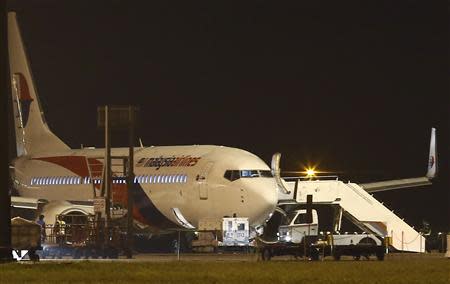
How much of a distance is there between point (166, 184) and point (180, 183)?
81 cm

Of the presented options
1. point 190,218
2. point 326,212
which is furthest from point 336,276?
point 326,212

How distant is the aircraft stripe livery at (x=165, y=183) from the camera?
49062mm

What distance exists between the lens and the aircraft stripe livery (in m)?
49.1

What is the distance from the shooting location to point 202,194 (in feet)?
163

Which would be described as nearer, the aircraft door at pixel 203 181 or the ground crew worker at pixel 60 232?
the ground crew worker at pixel 60 232

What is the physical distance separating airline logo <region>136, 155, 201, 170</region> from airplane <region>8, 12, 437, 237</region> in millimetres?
21

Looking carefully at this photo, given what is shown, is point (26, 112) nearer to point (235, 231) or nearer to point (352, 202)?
point (352, 202)

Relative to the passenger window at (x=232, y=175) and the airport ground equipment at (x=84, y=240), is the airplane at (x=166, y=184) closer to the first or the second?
the passenger window at (x=232, y=175)

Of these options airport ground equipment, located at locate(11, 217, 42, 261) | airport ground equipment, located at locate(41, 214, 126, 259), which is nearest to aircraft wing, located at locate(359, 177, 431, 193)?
airport ground equipment, located at locate(41, 214, 126, 259)

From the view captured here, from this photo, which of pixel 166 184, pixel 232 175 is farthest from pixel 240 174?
pixel 166 184

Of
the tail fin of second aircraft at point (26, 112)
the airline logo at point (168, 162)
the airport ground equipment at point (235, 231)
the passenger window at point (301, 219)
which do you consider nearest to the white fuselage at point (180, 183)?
the airline logo at point (168, 162)

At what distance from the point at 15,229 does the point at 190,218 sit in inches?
506

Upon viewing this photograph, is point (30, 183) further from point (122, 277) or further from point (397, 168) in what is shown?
point (397, 168)

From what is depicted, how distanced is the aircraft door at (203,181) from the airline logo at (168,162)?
31.3 inches
